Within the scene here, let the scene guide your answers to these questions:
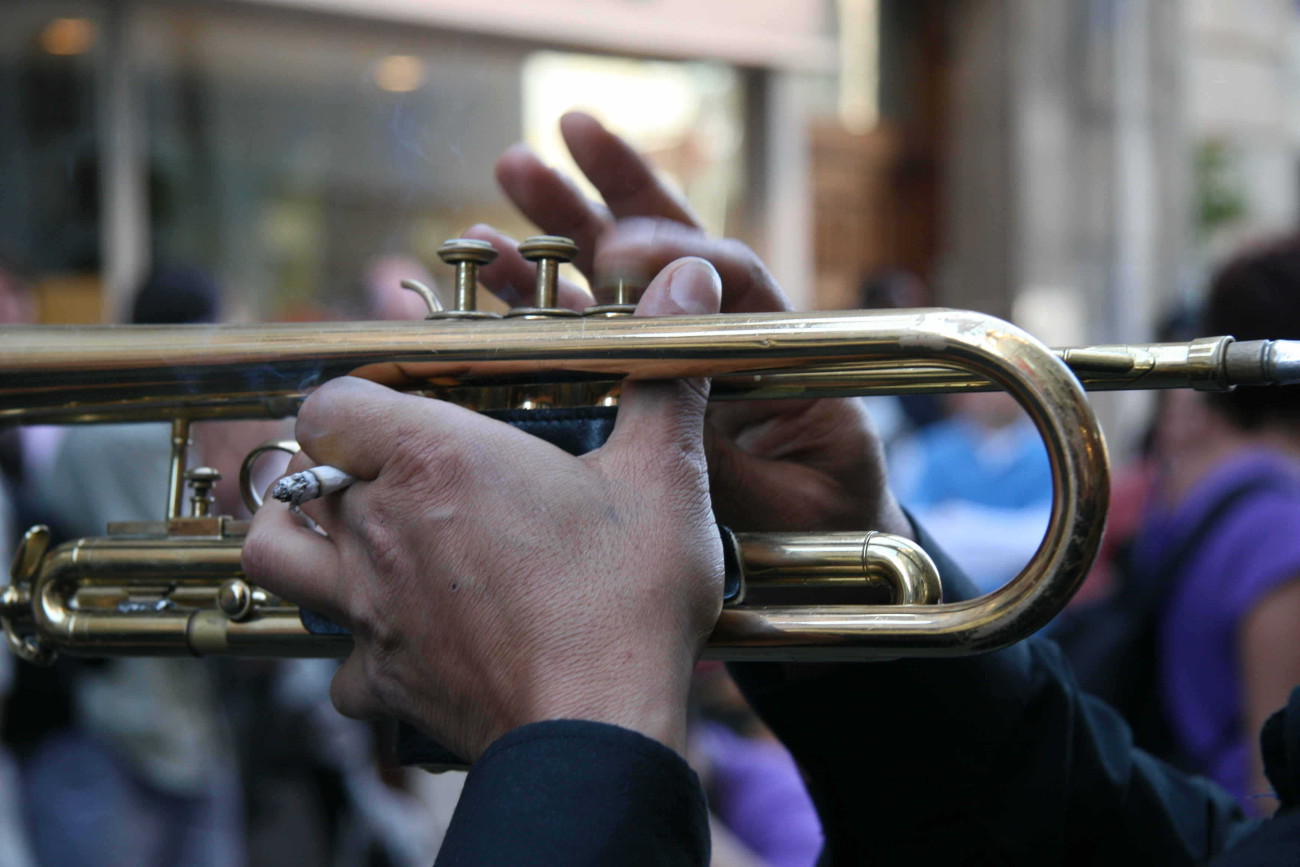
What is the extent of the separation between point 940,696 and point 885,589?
124 millimetres

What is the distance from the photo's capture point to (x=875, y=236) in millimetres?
7258

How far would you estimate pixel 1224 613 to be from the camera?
2109 mm

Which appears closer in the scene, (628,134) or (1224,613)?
(1224,613)

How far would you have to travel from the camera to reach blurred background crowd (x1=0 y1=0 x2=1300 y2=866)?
9.68 ft

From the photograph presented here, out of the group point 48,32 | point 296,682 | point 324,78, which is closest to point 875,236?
point 324,78

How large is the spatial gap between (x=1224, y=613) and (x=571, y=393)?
154cm

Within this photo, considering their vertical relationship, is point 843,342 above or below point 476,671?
above

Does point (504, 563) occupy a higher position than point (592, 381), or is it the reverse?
point (592, 381)

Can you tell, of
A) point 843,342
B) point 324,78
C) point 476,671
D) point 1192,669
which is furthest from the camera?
point 324,78

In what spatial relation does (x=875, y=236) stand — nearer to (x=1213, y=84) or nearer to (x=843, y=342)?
(x=1213, y=84)

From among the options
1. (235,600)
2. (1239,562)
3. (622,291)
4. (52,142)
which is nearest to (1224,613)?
(1239,562)

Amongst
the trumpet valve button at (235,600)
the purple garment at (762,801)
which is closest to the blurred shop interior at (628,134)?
the purple garment at (762,801)

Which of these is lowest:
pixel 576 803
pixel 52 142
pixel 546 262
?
pixel 576 803

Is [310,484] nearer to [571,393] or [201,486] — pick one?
[571,393]
